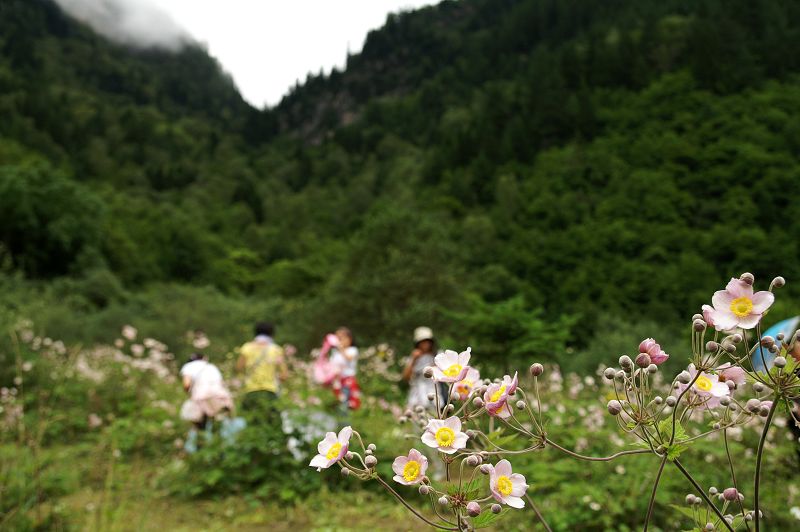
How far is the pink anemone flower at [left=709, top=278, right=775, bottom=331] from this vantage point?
83 cm

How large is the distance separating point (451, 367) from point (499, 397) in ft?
0.52

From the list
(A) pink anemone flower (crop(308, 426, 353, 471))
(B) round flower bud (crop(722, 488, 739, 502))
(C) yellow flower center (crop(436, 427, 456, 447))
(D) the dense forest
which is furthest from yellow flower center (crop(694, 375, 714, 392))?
(D) the dense forest

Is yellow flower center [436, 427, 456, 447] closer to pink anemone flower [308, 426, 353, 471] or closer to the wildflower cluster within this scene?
the wildflower cluster

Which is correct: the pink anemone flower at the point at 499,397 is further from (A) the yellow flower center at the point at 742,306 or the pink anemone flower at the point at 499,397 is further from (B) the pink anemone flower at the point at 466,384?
(A) the yellow flower center at the point at 742,306

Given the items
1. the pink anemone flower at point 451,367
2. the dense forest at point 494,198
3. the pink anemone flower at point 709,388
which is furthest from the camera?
the dense forest at point 494,198

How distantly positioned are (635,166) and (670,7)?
27019 mm

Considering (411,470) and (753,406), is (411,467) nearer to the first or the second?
(411,470)

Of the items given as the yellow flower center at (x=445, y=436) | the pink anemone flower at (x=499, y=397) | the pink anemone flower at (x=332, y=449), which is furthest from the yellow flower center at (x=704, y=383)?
the pink anemone flower at (x=332, y=449)

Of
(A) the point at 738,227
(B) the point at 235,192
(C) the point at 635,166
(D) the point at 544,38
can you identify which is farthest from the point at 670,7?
(B) the point at 235,192

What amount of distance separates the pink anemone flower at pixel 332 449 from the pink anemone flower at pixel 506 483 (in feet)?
0.81

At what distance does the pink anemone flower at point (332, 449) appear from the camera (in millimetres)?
992

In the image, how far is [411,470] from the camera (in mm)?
1009

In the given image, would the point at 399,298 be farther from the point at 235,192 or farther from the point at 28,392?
the point at 235,192

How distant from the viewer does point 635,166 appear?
3953 cm
